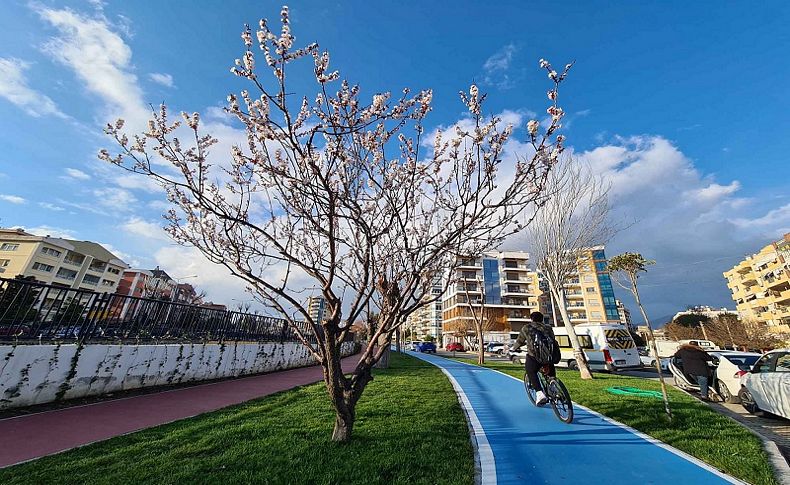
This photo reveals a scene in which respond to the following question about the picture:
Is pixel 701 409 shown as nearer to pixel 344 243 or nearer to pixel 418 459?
pixel 418 459

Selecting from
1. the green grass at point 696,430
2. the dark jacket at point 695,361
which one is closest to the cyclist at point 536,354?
the green grass at point 696,430

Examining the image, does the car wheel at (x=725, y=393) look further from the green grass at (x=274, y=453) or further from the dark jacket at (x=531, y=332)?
the green grass at (x=274, y=453)

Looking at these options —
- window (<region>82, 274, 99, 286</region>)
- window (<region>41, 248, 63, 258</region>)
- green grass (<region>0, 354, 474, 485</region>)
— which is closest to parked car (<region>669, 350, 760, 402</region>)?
green grass (<region>0, 354, 474, 485</region>)

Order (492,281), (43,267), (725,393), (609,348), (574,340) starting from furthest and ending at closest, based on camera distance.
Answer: (492,281) → (43,267) → (609,348) → (574,340) → (725,393)

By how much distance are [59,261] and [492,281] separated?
231 ft

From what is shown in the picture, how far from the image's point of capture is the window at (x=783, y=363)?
6184mm

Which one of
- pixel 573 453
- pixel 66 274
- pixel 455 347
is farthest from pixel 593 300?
pixel 66 274

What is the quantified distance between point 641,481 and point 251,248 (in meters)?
5.05

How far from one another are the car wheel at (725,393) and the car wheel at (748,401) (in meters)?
0.97

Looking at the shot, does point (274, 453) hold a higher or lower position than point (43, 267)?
lower

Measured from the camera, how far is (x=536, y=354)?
5.86 metres

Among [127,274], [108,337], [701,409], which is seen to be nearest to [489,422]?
[701,409]

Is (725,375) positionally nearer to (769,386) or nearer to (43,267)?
(769,386)

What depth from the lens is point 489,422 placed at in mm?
5520
